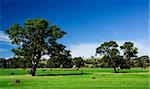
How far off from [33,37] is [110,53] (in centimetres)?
4014

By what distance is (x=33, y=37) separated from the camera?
271 feet

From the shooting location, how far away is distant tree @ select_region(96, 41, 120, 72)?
112569 mm

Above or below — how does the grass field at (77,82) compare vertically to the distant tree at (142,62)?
below

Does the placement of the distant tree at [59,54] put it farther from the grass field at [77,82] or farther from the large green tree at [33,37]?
the grass field at [77,82]

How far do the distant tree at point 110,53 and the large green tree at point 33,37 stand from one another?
1330 inches

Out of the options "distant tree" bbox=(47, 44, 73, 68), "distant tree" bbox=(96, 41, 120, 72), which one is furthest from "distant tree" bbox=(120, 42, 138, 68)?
"distant tree" bbox=(47, 44, 73, 68)

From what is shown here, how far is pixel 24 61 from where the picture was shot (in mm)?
84500

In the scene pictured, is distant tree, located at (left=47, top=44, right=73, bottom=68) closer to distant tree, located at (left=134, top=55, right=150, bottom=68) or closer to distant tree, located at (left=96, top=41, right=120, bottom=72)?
distant tree, located at (left=96, top=41, right=120, bottom=72)

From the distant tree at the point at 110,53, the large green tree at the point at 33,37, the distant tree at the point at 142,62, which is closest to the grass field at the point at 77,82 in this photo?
the large green tree at the point at 33,37

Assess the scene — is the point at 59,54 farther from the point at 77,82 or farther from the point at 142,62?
the point at 142,62

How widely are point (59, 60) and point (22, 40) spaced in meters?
12.1

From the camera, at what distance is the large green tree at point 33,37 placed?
8194cm

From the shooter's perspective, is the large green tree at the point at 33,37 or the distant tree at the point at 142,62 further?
the distant tree at the point at 142,62

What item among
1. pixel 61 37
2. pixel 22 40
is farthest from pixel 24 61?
pixel 61 37
